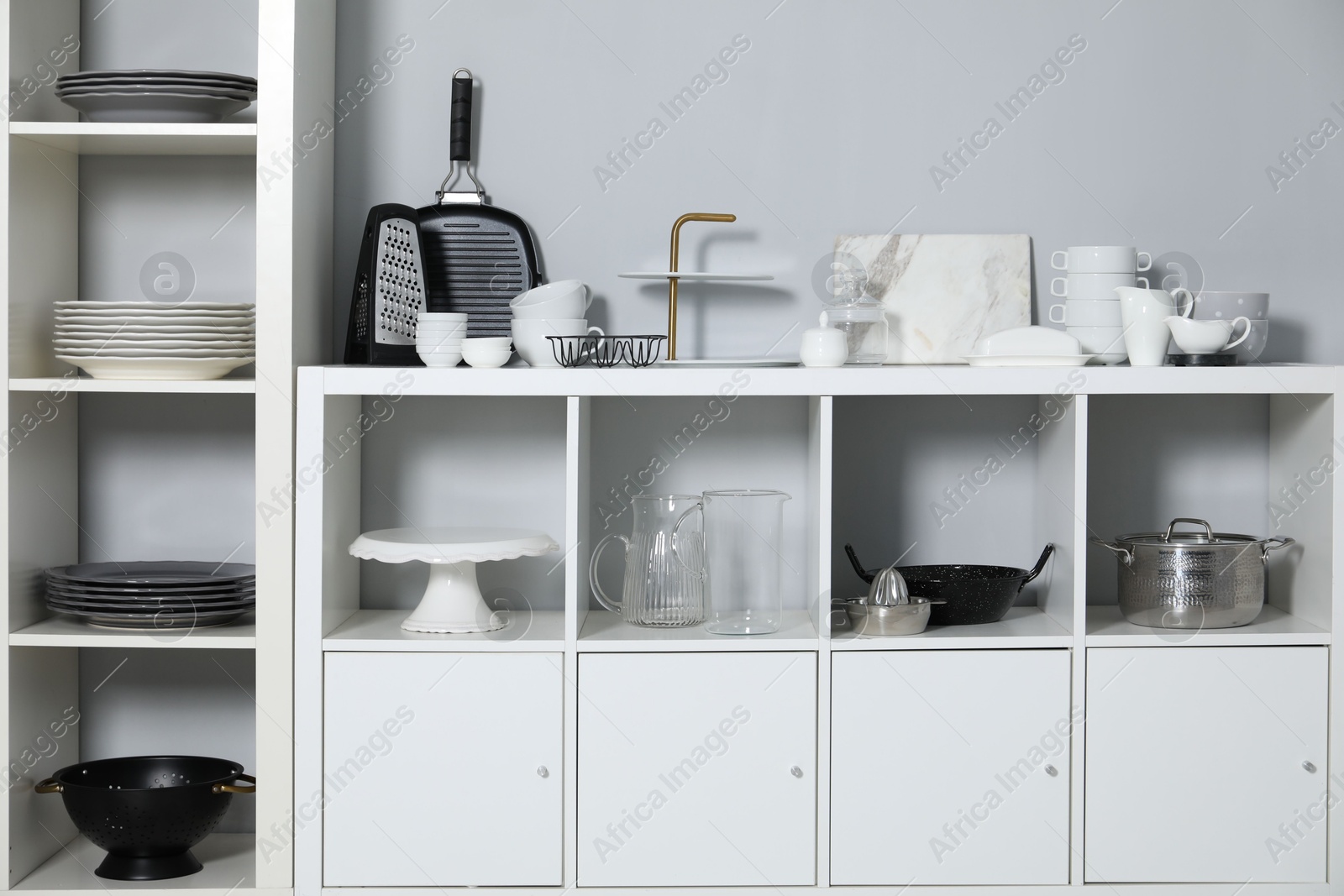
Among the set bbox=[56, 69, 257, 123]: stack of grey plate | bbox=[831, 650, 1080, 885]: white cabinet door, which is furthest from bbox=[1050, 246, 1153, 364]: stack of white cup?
bbox=[56, 69, 257, 123]: stack of grey plate

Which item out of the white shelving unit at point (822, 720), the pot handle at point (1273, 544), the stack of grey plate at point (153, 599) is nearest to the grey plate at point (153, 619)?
the stack of grey plate at point (153, 599)

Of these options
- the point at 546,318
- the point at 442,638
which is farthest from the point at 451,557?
the point at 546,318

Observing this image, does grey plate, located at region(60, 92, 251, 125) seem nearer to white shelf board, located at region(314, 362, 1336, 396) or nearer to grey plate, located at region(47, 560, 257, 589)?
white shelf board, located at region(314, 362, 1336, 396)

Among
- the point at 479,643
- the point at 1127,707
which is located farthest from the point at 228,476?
the point at 1127,707

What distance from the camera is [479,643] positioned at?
1814 millimetres

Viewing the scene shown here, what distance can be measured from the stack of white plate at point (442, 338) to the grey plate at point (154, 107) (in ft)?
1.61

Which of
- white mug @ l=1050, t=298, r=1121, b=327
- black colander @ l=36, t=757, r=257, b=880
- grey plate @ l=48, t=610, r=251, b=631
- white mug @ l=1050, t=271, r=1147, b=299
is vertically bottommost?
black colander @ l=36, t=757, r=257, b=880

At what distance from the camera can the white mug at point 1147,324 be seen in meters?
1.86

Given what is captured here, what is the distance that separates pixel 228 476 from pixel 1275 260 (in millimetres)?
2061

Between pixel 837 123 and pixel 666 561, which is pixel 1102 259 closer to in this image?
pixel 837 123

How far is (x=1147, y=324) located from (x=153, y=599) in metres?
1.73

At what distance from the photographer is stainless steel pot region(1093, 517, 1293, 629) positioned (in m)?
1.86

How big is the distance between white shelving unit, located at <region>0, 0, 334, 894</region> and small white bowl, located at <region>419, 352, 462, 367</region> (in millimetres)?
219

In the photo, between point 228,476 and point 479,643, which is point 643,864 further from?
point 228,476
